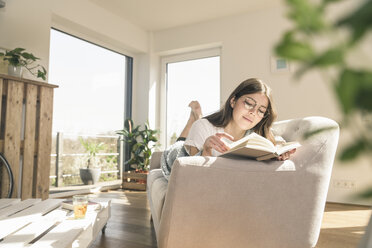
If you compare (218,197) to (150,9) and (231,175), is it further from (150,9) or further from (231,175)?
(150,9)

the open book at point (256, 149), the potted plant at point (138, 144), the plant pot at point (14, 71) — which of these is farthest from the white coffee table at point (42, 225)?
the potted plant at point (138, 144)

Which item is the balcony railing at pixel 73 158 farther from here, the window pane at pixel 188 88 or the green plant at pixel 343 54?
the green plant at pixel 343 54

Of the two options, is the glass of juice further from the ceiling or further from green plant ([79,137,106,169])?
the ceiling

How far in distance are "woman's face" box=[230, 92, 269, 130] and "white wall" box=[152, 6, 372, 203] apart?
84.4 inches

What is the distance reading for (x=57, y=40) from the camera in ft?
12.1

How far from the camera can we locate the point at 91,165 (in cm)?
405

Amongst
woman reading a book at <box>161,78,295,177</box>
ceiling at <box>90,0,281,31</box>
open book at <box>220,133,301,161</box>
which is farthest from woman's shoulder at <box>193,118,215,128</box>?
ceiling at <box>90,0,281,31</box>

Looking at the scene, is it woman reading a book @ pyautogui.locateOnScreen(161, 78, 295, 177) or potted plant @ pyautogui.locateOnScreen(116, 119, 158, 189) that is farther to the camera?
potted plant @ pyautogui.locateOnScreen(116, 119, 158, 189)

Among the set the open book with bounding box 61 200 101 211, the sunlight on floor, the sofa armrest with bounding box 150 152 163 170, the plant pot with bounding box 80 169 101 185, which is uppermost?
the sofa armrest with bounding box 150 152 163 170

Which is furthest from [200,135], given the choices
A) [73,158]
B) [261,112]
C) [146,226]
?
[73,158]

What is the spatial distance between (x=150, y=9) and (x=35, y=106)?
2209 mm

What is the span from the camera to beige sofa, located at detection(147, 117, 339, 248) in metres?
1.03

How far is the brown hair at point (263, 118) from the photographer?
160 cm

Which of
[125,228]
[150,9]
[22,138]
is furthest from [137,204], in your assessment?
[150,9]
